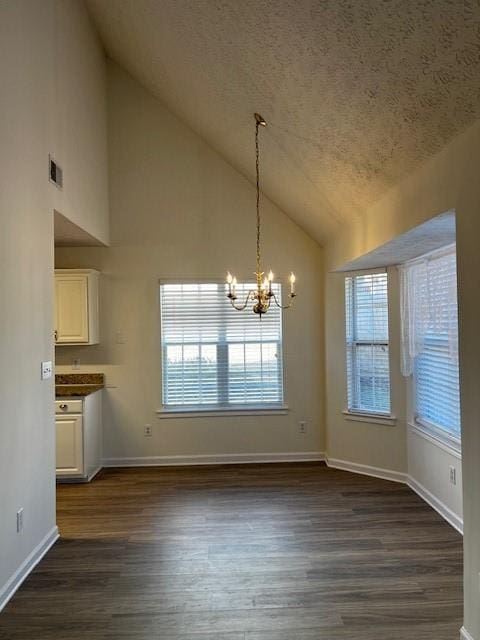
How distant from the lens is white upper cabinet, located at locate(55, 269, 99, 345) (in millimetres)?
4637

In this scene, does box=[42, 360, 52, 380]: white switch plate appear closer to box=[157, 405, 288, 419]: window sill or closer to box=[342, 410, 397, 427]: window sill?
box=[157, 405, 288, 419]: window sill

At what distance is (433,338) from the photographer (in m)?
3.80

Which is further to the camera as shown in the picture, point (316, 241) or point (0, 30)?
point (316, 241)

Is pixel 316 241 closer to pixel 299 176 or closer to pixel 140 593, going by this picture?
pixel 299 176

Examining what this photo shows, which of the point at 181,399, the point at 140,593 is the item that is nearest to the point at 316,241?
the point at 181,399

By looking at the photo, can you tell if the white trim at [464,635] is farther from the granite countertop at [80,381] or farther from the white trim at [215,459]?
the granite countertop at [80,381]

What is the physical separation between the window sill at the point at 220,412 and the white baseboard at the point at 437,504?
60.6 inches

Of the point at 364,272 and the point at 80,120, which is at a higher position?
the point at 80,120

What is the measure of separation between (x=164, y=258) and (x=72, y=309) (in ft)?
3.75

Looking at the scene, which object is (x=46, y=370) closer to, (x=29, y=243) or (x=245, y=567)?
(x=29, y=243)

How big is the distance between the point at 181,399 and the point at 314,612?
2.95m

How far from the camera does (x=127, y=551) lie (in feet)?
9.97

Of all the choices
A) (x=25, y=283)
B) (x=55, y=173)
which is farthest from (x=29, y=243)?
(x=55, y=173)

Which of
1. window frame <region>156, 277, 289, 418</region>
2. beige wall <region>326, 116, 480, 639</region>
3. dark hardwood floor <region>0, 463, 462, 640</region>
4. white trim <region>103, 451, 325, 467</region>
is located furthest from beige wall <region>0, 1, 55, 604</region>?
beige wall <region>326, 116, 480, 639</region>
